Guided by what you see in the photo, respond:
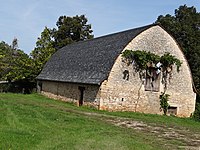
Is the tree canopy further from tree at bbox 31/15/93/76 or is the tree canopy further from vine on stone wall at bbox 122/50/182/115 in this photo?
tree at bbox 31/15/93/76

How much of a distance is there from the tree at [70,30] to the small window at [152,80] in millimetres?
26505

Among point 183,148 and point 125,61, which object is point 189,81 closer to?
point 125,61

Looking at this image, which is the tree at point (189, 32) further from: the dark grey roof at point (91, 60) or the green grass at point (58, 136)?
the green grass at point (58, 136)

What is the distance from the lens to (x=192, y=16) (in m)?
Result: 39.7

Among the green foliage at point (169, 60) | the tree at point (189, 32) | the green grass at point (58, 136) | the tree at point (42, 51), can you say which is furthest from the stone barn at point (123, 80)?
the tree at point (42, 51)

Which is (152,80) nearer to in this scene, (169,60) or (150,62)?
(150,62)

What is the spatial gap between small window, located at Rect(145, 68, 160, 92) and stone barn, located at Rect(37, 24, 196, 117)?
10 centimetres

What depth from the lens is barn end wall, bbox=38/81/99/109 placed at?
2614cm

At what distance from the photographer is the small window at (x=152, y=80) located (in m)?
27.8

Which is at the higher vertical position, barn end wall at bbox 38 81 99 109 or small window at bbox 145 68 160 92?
small window at bbox 145 68 160 92

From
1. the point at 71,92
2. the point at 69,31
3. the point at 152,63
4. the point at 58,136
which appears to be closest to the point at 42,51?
the point at 69,31

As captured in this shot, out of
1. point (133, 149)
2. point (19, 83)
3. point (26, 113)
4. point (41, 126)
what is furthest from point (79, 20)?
point (133, 149)

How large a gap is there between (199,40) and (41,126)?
27359 millimetres

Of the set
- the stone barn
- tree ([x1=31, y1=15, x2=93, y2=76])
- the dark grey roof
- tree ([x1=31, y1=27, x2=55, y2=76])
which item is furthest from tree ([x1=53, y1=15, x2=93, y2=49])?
the stone barn
